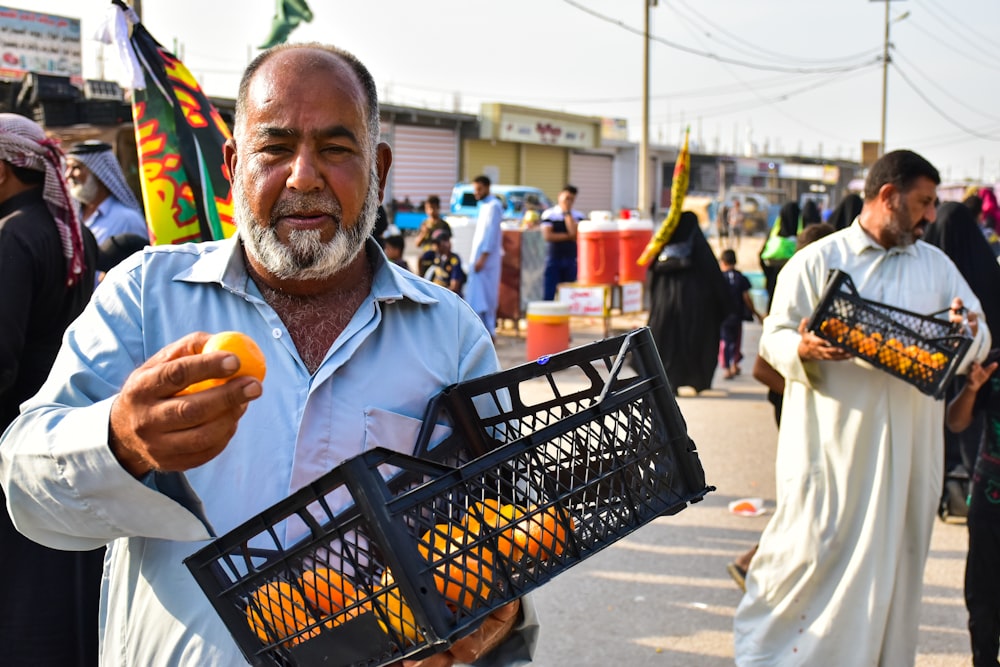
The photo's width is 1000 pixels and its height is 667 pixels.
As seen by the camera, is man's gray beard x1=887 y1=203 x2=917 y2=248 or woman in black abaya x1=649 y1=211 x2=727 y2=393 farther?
woman in black abaya x1=649 y1=211 x2=727 y2=393

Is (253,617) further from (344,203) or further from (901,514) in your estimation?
(901,514)

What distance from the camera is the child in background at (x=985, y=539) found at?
3.87 metres

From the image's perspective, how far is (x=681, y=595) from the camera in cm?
493

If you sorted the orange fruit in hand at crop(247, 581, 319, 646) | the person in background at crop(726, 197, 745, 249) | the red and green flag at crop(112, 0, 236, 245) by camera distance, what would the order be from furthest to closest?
the person in background at crop(726, 197, 745, 249), the red and green flag at crop(112, 0, 236, 245), the orange fruit in hand at crop(247, 581, 319, 646)

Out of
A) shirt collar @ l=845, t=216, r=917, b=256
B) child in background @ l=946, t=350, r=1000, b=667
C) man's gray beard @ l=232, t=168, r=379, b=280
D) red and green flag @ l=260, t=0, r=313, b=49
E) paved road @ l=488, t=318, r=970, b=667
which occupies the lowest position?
paved road @ l=488, t=318, r=970, b=667

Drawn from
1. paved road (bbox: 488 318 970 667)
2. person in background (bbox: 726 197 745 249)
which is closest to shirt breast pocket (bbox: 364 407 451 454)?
paved road (bbox: 488 318 970 667)

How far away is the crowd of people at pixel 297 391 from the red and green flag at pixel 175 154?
42 cm

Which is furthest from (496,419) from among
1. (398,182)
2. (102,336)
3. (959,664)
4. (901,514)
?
(398,182)

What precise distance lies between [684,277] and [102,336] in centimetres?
765

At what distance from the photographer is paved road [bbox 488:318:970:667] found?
4273mm

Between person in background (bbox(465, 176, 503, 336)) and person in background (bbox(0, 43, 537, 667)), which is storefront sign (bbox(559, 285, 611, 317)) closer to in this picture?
person in background (bbox(465, 176, 503, 336))

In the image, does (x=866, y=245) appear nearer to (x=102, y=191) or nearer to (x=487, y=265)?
(x=102, y=191)

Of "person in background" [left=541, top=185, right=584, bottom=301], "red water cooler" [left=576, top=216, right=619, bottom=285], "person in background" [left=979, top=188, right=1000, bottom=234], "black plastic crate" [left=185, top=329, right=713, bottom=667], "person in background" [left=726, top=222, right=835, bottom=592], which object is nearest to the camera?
"black plastic crate" [left=185, top=329, right=713, bottom=667]

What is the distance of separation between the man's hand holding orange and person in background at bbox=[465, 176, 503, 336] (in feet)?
33.3
